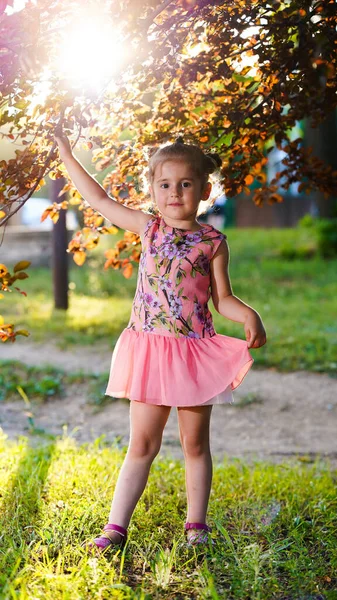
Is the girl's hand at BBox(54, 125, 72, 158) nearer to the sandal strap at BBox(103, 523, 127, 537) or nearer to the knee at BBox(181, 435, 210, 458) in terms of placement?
the knee at BBox(181, 435, 210, 458)

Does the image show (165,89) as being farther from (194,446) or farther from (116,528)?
(116,528)

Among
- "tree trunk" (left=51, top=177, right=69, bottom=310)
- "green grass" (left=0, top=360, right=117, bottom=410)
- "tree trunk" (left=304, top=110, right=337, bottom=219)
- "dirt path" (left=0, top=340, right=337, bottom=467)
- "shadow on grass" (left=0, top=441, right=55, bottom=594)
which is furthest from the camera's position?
"tree trunk" (left=304, top=110, right=337, bottom=219)

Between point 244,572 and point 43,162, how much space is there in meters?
1.69

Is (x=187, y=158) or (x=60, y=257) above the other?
(x=187, y=158)

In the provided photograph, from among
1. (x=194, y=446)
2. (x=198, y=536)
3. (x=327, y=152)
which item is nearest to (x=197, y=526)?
(x=198, y=536)

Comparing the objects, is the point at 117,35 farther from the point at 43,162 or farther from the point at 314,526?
the point at 314,526

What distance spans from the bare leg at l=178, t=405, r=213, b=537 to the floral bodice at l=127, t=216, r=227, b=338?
305mm

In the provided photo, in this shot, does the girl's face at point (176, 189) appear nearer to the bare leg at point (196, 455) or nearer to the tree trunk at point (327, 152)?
the bare leg at point (196, 455)

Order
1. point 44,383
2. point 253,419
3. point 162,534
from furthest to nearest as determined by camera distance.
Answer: point 44,383
point 253,419
point 162,534

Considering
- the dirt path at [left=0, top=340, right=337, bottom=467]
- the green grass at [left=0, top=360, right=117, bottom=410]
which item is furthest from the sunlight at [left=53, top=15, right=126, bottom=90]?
the green grass at [left=0, top=360, right=117, bottom=410]

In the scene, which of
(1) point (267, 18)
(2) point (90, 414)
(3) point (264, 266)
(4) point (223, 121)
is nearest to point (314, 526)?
(4) point (223, 121)

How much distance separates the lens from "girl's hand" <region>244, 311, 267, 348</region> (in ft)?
9.28

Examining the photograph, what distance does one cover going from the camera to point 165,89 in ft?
11.1

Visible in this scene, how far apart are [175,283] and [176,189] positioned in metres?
0.35
